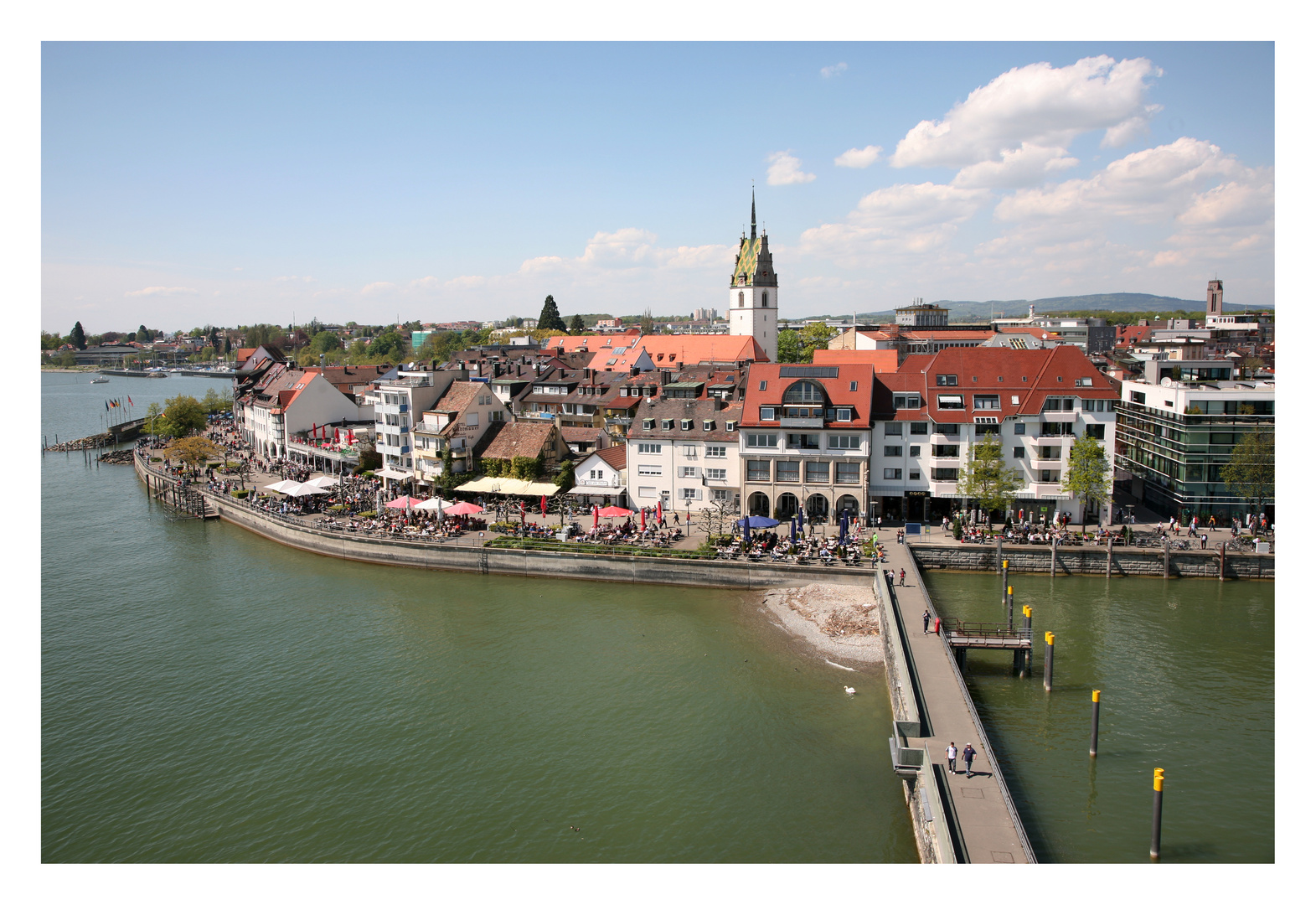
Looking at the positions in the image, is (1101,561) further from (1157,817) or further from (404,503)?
(404,503)

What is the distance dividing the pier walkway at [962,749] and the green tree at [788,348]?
253 feet

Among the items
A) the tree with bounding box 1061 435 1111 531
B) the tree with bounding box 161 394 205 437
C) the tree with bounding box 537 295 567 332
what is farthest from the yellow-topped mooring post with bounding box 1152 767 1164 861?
the tree with bounding box 537 295 567 332

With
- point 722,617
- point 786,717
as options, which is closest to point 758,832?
point 786,717

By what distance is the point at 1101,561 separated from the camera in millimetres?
45250

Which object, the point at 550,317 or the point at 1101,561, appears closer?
the point at 1101,561

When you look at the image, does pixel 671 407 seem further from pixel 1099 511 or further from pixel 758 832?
pixel 758 832

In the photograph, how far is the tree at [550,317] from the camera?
572 feet

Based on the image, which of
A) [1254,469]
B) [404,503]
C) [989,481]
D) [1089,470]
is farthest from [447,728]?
[1254,469]

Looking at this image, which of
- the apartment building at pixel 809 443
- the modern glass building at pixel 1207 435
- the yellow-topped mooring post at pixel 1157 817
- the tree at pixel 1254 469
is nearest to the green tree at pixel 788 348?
the apartment building at pixel 809 443

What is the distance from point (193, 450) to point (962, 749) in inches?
2871

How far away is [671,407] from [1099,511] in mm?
27569

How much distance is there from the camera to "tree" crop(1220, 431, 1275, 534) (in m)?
47.5

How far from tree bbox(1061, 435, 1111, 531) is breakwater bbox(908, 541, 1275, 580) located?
421 centimetres

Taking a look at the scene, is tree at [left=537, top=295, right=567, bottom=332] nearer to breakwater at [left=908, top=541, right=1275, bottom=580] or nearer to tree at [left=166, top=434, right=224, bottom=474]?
tree at [left=166, top=434, right=224, bottom=474]
